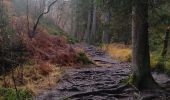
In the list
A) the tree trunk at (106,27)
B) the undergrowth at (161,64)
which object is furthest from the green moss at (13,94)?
the tree trunk at (106,27)

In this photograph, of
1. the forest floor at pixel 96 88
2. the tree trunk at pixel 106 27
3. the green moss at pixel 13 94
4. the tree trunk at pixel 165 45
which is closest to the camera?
the green moss at pixel 13 94

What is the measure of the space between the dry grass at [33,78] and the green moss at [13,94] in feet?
1.48

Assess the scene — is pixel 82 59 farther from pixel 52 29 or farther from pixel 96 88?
pixel 52 29

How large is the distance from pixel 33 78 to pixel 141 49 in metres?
4.43

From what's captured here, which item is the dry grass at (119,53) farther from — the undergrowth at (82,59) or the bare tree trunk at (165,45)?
the bare tree trunk at (165,45)

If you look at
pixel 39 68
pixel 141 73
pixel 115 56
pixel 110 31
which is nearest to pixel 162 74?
pixel 141 73

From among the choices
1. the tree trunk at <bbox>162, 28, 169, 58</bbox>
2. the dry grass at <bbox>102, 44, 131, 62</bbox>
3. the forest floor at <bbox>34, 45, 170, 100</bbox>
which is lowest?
the forest floor at <bbox>34, 45, 170, 100</bbox>

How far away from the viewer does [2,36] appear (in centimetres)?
1393

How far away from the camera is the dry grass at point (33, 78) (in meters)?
12.8

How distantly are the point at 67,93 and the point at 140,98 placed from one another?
2801 mm

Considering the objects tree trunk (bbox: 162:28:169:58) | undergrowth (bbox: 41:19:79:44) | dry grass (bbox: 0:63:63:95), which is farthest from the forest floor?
undergrowth (bbox: 41:19:79:44)

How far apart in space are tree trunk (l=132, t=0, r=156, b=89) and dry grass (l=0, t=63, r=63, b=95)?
3379mm

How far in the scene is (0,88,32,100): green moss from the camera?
10809 millimetres

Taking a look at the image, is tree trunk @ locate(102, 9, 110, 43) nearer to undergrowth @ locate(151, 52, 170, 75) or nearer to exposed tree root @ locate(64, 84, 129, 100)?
undergrowth @ locate(151, 52, 170, 75)
